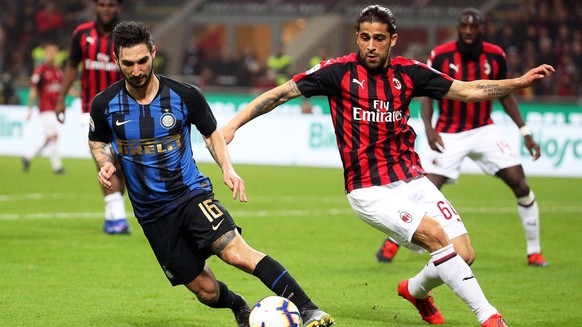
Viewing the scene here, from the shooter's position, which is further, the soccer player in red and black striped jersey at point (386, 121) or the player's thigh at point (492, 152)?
the player's thigh at point (492, 152)

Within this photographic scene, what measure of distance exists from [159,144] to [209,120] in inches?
13.8

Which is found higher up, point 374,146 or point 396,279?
point 374,146

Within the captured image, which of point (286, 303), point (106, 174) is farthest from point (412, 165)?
point (106, 174)

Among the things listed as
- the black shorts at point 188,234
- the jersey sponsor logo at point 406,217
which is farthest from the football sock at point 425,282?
the black shorts at point 188,234

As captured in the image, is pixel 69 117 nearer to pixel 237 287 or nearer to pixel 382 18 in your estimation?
pixel 237 287

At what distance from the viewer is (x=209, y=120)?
664 centimetres

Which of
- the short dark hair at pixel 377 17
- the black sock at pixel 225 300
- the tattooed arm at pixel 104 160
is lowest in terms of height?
the black sock at pixel 225 300

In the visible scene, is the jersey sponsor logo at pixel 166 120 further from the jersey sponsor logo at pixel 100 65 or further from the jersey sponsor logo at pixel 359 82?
the jersey sponsor logo at pixel 100 65

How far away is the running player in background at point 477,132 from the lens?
10.3m

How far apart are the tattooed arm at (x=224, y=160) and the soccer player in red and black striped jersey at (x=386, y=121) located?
0.15 metres

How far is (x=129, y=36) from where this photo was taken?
6.31 meters

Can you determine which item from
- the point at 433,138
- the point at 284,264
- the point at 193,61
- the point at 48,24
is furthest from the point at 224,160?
the point at 48,24

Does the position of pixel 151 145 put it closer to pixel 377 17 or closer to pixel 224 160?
pixel 224 160

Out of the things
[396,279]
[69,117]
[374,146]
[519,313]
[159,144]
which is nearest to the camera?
[159,144]
